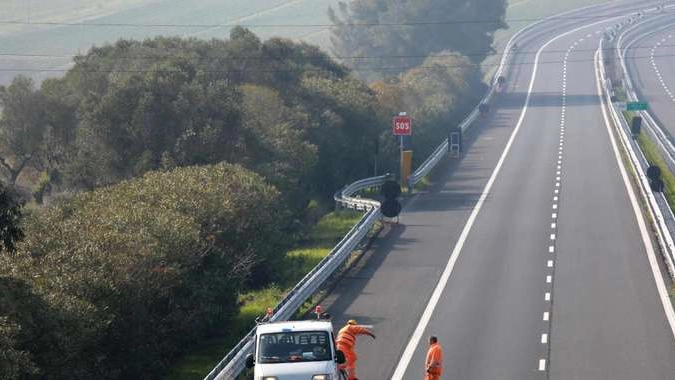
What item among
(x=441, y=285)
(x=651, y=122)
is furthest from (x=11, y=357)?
(x=651, y=122)

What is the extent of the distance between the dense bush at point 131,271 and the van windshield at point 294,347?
3.84 metres

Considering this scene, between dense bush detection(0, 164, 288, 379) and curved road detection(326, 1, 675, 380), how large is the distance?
3601mm

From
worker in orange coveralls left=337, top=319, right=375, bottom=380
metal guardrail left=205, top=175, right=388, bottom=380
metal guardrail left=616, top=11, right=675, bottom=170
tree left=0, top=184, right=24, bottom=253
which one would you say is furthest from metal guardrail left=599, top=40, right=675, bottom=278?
tree left=0, top=184, right=24, bottom=253

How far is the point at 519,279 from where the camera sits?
39.7 m

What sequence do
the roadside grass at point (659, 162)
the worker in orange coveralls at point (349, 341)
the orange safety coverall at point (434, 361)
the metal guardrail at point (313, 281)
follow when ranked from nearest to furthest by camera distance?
the orange safety coverall at point (434, 361), the worker in orange coveralls at point (349, 341), the metal guardrail at point (313, 281), the roadside grass at point (659, 162)

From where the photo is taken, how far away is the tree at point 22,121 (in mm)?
65938

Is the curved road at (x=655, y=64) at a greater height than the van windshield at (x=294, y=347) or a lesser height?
lesser

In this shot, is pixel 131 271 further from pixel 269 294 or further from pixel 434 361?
A: pixel 269 294

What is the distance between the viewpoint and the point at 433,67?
10900 cm

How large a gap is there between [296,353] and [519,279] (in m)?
17.2

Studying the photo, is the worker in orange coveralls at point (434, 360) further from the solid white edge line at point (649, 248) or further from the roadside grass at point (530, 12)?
the roadside grass at point (530, 12)

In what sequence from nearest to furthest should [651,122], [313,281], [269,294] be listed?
[313,281] → [269,294] → [651,122]

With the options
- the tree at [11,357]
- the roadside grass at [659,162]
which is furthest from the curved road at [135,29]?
the tree at [11,357]

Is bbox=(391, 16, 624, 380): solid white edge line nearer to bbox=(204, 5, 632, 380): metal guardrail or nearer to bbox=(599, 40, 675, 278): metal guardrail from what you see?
bbox=(204, 5, 632, 380): metal guardrail
